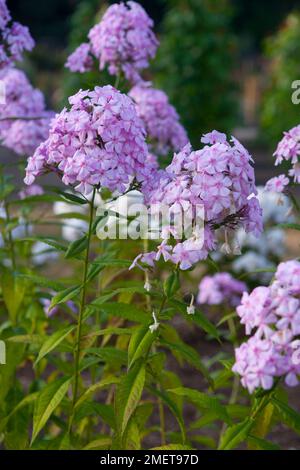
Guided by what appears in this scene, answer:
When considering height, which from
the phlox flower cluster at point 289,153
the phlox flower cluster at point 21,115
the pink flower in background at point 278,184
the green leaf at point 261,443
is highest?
the phlox flower cluster at point 21,115

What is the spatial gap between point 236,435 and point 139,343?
0.31 m

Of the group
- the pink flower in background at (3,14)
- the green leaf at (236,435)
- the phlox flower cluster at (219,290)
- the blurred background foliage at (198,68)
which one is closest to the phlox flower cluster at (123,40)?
the pink flower in background at (3,14)

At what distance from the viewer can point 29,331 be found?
2748 millimetres

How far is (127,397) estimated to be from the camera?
2.04 meters

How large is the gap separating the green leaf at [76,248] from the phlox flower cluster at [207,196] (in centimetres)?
24

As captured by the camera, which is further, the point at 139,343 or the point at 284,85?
the point at 284,85

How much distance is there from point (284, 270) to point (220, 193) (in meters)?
0.23

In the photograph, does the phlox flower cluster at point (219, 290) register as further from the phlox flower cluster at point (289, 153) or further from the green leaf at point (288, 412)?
the green leaf at point (288, 412)

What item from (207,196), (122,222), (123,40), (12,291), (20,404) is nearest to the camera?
(207,196)

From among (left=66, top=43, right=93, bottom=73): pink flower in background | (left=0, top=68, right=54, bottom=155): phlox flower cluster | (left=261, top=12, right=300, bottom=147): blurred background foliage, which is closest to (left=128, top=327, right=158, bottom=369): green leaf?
(left=0, top=68, right=54, bottom=155): phlox flower cluster

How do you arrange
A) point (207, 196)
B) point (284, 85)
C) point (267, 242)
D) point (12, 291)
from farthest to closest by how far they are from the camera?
point (284, 85), point (267, 242), point (12, 291), point (207, 196)

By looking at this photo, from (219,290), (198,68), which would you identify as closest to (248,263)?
(219,290)

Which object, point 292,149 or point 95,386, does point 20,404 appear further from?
point 292,149

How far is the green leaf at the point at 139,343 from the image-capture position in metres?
2.00
